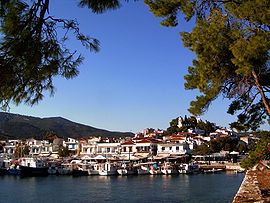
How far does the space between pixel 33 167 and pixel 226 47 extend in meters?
46.2

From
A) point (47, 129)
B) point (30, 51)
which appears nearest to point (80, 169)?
point (30, 51)

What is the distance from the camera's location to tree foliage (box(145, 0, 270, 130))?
8695 millimetres

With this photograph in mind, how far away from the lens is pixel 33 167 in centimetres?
5197

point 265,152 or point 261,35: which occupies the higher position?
point 261,35

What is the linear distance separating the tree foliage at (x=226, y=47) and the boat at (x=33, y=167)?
43.4 meters

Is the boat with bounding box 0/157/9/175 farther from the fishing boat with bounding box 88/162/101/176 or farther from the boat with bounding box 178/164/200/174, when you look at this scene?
the boat with bounding box 178/164/200/174

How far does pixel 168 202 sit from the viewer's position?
23453mm

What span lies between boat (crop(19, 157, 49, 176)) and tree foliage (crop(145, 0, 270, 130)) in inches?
1708

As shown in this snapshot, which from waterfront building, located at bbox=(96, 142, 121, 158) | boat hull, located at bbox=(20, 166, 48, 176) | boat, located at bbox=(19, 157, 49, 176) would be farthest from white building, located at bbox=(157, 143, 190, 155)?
boat hull, located at bbox=(20, 166, 48, 176)

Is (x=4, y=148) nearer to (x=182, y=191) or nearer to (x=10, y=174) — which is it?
(x=10, y=174)

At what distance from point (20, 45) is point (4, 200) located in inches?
959

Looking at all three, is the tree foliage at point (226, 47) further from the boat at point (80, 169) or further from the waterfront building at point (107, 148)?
the waterfront building at point (107, 148)

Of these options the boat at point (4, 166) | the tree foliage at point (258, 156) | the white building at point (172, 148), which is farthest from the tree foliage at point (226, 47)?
the white building at point (172, 148)

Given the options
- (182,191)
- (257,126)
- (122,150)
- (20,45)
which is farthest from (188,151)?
(20,45)
